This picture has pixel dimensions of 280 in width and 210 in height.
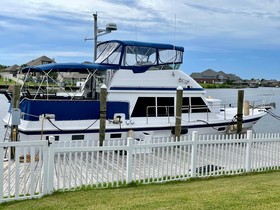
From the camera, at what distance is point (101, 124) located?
1326 centimetres

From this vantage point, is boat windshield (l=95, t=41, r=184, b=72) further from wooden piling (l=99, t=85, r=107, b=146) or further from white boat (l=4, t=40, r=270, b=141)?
wooden piling (l=99, t=85, r=107, b=146)

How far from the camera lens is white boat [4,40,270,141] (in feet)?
44.4

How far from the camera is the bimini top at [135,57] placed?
48.4 ft

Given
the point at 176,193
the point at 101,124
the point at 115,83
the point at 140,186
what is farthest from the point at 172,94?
the point at 176,193

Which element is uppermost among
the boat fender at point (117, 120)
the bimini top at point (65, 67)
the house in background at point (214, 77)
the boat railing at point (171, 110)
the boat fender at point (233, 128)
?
the house in background at point (214, 77)

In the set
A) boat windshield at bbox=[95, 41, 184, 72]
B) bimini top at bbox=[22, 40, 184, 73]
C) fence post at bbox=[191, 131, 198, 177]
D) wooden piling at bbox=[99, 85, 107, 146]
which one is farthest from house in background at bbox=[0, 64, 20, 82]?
fence post at bbox=[191, 131, 198, 177]

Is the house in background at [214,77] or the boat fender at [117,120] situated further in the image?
the house in background at [214,77]

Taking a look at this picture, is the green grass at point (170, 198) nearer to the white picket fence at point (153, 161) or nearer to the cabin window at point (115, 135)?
the white picket fence at point (153, 161)

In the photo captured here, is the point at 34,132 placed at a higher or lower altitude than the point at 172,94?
lower

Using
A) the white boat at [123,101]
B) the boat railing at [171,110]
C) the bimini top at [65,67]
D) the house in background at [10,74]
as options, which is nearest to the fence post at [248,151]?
the white boat at [123,101]

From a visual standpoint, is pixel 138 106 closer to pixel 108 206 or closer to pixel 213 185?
pixel 213 185

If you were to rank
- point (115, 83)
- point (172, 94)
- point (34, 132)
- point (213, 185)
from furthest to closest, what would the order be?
point (172, 94) < point (115, 83) < point (34, 132) < point (213, 185)

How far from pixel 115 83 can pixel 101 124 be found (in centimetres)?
227

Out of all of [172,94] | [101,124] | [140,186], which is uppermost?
[172,94]
